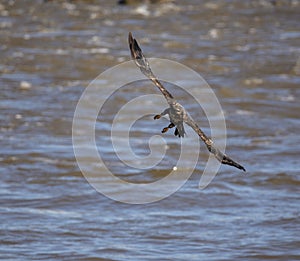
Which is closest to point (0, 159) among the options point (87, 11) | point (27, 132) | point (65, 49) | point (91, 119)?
point (27, 132)

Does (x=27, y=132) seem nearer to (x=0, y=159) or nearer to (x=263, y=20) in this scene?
(x=0, y=159)

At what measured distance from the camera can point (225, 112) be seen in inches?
334

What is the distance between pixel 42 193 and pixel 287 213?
167cm

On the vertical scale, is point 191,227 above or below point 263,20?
below

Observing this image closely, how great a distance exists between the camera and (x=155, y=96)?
8695 millimetres

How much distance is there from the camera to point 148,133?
791 cm

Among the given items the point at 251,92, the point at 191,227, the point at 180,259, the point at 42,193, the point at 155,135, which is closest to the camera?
the point at 180,259

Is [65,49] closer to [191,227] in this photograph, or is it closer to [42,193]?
[42,193]

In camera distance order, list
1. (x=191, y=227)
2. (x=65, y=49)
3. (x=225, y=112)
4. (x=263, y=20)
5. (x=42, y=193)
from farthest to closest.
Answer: (x=263, y=20) → (x=65, y=49) → (x=225, y=112) → (x=42, y=193) → (x=191, y=227)

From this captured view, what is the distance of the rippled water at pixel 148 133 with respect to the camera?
581 cm

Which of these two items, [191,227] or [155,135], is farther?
[155,135]

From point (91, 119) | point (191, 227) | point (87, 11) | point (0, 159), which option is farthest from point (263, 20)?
point (191, 227)

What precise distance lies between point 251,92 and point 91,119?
1.67m

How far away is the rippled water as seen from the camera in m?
5.81
